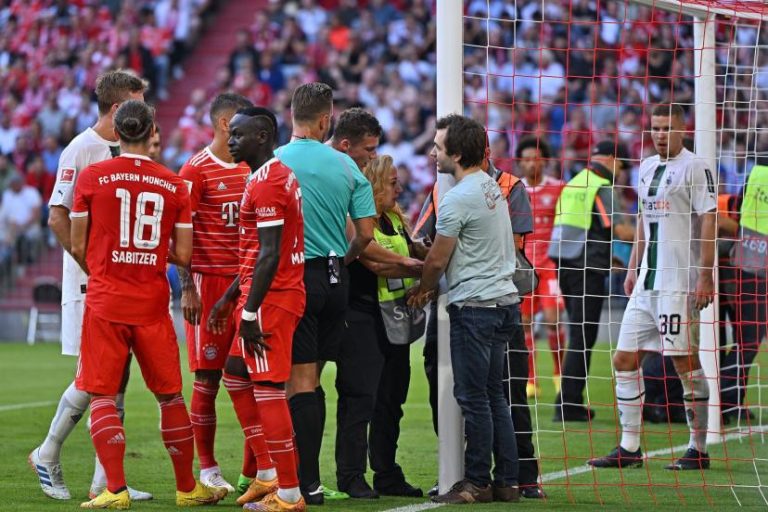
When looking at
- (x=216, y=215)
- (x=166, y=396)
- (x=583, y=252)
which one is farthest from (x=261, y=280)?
(x=583, y=252)

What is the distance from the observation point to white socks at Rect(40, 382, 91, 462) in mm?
6961

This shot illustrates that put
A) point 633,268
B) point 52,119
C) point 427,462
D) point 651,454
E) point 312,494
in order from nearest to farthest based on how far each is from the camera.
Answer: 1. point 312,494
2. point 427,462
3. point 633,268
4. point 651,454
5. point 52,119

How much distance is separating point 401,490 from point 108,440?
183cm

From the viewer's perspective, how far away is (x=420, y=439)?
10.2m

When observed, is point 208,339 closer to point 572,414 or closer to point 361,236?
point 361,236

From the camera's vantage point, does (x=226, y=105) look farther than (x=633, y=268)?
No

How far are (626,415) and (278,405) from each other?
3.17m

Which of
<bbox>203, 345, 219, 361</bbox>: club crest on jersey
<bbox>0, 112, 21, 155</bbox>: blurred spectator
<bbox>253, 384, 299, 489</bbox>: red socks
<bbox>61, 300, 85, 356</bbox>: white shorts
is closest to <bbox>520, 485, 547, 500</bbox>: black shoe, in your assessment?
<bbox>253, 384, 299, 489</bbox>: red socks

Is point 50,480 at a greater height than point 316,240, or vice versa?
point 316,240

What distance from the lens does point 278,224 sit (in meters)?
6.32

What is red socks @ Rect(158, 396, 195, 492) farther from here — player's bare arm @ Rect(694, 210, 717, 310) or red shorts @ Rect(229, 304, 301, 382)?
player's bare arm @ Rect(694, 210, 717, 310)

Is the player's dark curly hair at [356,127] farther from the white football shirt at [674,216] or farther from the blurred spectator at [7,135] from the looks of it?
the blurred spectator at [7,135]

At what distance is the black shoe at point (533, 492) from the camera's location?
7.46m

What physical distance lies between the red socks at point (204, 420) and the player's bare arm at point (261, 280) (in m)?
1.12
